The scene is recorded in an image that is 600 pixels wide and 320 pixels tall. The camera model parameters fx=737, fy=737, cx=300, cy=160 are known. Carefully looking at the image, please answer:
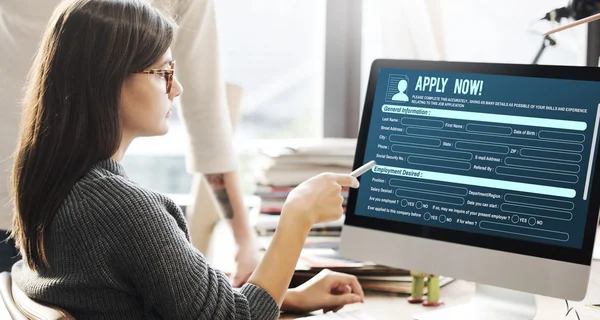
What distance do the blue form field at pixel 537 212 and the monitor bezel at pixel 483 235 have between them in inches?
1.5

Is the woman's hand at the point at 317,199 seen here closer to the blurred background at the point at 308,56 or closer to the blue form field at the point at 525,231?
the blue form field at the point at 525,231

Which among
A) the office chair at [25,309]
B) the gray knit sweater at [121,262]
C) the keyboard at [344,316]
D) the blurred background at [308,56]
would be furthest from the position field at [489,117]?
the blurred background at [308,56]

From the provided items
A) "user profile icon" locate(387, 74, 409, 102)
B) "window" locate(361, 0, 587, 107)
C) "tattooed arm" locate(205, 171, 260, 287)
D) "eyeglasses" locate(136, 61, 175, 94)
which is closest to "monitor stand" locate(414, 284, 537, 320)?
"user profile icon" locate(387, 74, 409, 102)

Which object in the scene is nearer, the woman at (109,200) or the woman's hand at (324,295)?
the woman at (109,200)

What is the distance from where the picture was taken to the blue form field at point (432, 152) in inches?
52.0

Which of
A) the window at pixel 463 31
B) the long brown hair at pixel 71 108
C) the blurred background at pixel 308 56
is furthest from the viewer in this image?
the blurred background at pixel 308 56

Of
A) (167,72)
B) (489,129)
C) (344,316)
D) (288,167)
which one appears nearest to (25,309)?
(167,72)

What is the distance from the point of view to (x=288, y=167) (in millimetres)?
1975

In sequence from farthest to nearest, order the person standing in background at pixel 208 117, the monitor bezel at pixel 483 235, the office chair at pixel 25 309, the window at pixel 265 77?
the window at pixel 265 77, the person standing in background at pixel 208 117, the monitor bezel at pixel 483 235, the office chair at pixel 25 309

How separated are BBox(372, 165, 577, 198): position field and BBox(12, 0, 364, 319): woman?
0.64 ft

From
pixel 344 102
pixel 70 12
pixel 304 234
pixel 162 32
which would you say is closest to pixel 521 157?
pixel 304 234

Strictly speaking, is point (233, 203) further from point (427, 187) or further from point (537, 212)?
point (537, 212)

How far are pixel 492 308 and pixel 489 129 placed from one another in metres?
0.32

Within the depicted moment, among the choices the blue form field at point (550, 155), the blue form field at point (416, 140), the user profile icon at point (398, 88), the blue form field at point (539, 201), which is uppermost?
the user profile icon at point (398, 88)
